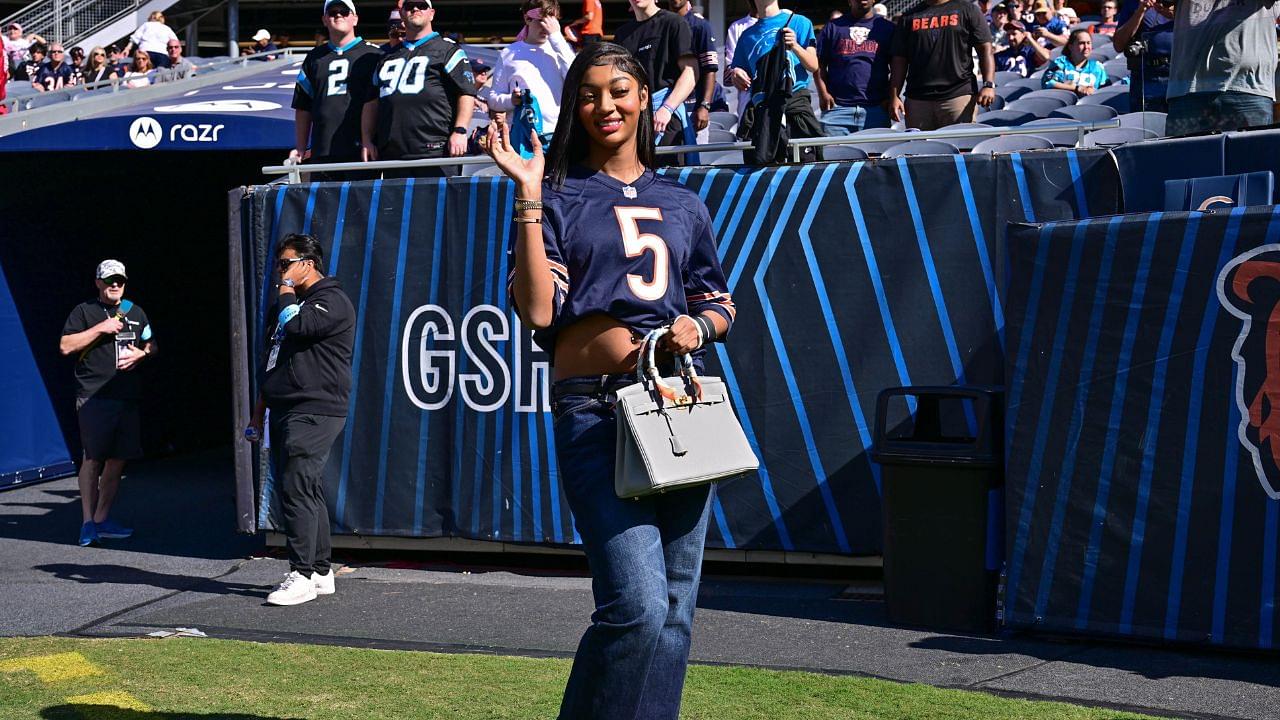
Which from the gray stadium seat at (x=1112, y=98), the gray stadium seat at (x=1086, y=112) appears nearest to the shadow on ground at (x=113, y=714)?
the gray stadium seat at (x=1086, y=112)

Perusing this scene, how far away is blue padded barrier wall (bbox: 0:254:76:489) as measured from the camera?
489 inches

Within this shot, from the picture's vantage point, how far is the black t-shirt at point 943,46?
9672 millimetres

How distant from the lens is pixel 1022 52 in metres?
15.2

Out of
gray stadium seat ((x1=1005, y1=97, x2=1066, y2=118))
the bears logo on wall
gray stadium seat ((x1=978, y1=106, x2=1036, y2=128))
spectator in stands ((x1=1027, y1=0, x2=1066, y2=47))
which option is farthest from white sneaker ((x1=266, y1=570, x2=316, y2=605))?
spectator in stands ((x1=1027, y1=0, x2=1066, y2=47))

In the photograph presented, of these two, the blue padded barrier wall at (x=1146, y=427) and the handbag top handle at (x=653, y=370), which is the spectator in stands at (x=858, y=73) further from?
the handbag top handle at (x=653, y=370)

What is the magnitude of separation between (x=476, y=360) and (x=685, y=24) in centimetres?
262

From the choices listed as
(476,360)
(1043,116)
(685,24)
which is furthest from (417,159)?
(1043,116)

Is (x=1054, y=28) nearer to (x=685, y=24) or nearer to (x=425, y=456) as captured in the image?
(x=685, y=24)

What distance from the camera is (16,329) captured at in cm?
1260

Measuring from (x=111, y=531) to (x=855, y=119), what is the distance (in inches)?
231

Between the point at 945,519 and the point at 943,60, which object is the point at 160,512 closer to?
the point at 943,60

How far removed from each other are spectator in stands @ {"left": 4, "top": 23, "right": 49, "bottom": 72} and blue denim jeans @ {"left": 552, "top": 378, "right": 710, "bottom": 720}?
22388 mm

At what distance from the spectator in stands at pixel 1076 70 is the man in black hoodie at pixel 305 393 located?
7.76 metres

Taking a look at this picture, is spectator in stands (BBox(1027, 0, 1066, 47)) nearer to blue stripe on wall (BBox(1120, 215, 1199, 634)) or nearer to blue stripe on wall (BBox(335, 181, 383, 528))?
blue stripe on wall (BBox(335, 181, 383, 528))
